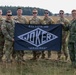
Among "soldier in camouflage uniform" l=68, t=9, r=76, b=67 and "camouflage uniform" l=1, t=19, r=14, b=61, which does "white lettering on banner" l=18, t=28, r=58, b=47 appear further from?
"soldier in camouflage uniform" l=68, t=9, r=76, b=67

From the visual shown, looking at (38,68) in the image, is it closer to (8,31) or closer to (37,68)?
(37,68)

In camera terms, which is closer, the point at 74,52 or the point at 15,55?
the point at 74,52

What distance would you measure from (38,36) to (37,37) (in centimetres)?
6

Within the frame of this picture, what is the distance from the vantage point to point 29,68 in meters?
11.1

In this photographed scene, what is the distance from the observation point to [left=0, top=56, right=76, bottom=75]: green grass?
34.2 feet

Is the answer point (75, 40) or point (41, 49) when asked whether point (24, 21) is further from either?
point (75, 40)

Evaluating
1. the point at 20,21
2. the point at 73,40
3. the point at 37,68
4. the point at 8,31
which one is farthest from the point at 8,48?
the point at 73,40

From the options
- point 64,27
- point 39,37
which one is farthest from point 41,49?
point 64,27

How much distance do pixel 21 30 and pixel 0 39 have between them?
1.01 metres

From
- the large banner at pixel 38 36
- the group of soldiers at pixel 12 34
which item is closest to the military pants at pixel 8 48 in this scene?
the group of soldiers at pixel 12 34

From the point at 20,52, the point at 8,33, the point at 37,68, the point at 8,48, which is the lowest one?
the point at 37,68

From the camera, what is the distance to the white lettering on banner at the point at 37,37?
1206 cm

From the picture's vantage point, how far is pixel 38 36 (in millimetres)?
12055

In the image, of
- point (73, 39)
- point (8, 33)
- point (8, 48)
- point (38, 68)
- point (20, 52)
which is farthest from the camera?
point (20, 52)
